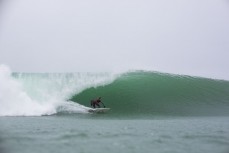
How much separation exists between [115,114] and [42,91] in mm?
4948

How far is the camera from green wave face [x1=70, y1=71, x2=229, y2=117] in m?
15.2

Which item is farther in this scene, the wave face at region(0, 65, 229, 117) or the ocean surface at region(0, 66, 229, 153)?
the wave face at region(0, 65, 229, 117)

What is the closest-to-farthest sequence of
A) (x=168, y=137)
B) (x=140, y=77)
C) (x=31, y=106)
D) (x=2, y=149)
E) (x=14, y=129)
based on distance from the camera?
(x=2, y=149) → (x=168, y=137) → (x=14, y=129) → (x=31, y=106) → (x=140, y=77)

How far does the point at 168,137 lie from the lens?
27.1 feet

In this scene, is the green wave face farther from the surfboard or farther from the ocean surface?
the surfboard

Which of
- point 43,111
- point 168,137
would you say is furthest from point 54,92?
point 168,137

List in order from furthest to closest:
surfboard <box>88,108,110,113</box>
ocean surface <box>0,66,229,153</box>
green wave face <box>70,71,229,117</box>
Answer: green wave face <box>70,71,229,117</box> → surfboard <box>88,108,110,113</box> → ocean surface <box>0,66,229,153</box>

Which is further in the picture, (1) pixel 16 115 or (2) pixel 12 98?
(2) pixel 12 98

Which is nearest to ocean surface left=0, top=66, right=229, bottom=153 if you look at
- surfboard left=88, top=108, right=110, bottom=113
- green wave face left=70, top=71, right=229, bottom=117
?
green wave face left=70, top=71, right=229, bottom=117

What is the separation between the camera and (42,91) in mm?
17703

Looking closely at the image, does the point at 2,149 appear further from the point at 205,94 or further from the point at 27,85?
the point at 205,94

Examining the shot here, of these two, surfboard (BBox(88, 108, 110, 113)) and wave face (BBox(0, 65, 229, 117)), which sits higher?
wave face (BBox(0, 65, 229, 117))

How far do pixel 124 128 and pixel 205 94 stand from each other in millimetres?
9470

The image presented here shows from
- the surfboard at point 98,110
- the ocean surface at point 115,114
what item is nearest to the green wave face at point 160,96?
the ocean surface at point 115,114
